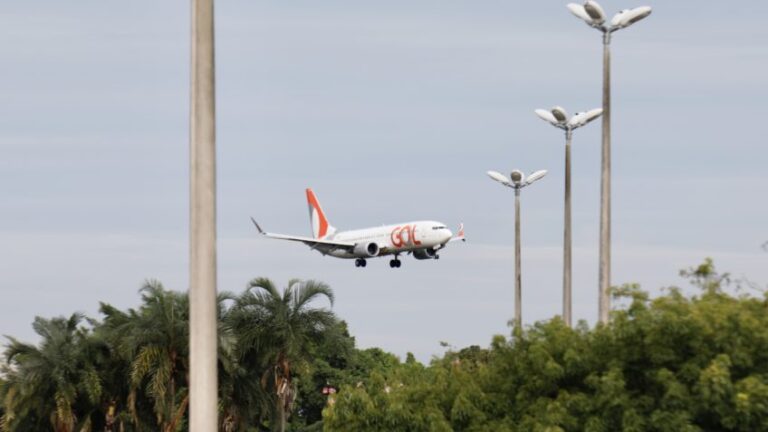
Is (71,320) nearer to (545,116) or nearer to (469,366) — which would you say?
(545,116)

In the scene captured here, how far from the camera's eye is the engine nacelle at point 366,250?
10538cm

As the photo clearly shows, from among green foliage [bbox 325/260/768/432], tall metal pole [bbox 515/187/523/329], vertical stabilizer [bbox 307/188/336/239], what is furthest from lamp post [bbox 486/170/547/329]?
vertical stabilizer [bbox 307/188/336/239]

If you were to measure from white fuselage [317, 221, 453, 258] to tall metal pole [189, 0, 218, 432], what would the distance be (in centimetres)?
8838

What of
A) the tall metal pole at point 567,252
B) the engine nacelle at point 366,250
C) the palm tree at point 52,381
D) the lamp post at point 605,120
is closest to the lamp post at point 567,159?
the tall metal pole at point 567,252

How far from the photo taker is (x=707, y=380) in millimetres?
20641

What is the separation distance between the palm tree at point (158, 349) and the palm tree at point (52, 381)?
5.01 feet

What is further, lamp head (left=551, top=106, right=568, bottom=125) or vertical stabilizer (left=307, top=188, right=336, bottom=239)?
vertical stabilizer (left=307, top=188, right=336, bottom=239)

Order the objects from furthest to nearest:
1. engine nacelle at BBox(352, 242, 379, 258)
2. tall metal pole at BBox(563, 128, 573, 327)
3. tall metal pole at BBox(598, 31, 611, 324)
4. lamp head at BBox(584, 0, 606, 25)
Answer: engine nacelle at BBox(352, 242, 379, 258), tall metal pole at BBox(563, 128, 573, 327), lamp head at BBox(584, 0, 606, 25), tall metal pole at BBox(598, 31, 611, 324)

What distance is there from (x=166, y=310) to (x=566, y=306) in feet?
49.7

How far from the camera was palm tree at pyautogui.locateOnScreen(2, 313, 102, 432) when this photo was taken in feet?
173

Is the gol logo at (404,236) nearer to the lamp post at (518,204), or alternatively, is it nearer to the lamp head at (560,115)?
the lamp post at (518,204)

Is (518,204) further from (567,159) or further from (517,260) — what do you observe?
(567,159)

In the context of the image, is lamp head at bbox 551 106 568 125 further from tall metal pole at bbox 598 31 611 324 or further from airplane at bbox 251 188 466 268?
airplane at bbox 251 188 466 268

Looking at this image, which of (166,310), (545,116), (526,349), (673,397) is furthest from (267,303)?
(673,397)
